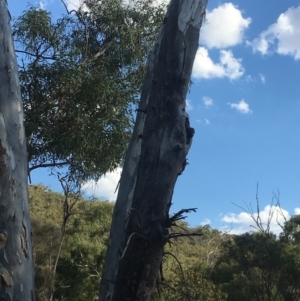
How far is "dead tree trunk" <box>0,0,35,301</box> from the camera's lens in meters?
2.29

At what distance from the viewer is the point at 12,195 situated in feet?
7.81

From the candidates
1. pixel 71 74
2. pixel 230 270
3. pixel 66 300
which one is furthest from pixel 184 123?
pixel 66 300

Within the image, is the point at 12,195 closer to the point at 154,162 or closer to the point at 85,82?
the point at 154,162

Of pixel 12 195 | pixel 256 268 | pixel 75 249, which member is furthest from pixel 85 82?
pixel 75 249

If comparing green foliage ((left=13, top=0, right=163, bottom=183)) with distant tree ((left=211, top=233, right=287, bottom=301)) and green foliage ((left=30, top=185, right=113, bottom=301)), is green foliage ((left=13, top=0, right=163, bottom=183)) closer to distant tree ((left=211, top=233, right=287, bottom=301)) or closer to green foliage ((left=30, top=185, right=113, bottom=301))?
distant tree ((left=211, top=233, right=287, bottom=301))

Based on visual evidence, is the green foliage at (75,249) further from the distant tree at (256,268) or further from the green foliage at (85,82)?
the green foliage at (85,82)

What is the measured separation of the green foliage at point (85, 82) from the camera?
23.0 ft

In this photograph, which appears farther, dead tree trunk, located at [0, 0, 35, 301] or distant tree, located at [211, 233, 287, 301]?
distant tree, located at [211, 233, 287, 301]

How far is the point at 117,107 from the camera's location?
7.42 metres

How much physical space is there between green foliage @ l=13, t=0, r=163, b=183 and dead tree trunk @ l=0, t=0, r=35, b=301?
13.9 ft

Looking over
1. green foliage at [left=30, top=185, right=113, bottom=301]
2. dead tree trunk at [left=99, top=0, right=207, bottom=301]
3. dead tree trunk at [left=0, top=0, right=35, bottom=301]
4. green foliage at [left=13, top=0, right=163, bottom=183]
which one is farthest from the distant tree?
dead tree trunk at [left=0, top=0, right=35, bottom=301]

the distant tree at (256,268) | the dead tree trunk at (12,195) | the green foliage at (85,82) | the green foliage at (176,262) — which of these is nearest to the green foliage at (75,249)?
the green foliage at (176,262)

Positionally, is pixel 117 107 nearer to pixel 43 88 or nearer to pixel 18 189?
pixel 43 88

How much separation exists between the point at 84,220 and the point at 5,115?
15324 millimetres
